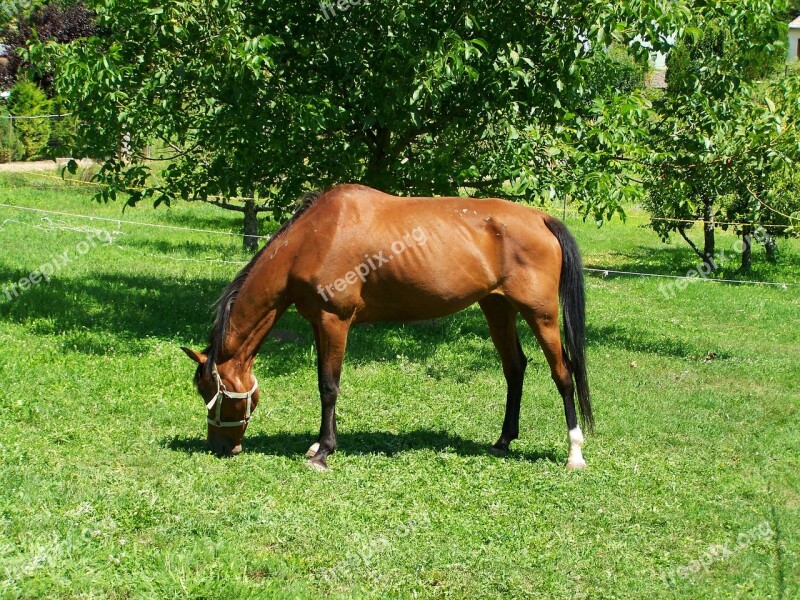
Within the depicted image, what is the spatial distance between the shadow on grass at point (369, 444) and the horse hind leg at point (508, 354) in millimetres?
168

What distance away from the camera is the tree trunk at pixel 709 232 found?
17.0m

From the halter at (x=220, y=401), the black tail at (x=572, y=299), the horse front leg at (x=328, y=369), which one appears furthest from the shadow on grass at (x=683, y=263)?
the halter at (x=220, y=401)

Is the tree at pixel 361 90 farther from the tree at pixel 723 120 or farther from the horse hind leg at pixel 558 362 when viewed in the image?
the horse hind leg at pixel 558 362

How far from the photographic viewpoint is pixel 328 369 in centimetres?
616

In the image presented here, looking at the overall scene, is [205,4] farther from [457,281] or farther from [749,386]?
[749,386]

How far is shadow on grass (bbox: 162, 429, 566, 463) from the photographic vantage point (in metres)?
6.41

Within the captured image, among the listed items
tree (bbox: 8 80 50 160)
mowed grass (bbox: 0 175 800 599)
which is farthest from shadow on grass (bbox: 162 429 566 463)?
tree (bbox: 8 80 50 160)

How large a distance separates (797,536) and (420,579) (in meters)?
2.58

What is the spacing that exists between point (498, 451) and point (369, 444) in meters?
1.09

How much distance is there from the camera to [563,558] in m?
4.80

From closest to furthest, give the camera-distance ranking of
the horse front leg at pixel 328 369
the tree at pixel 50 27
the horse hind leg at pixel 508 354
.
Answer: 1. the horse front leg at pixel 328 369
2. the horse hind leg at pixel 508 354
3. the tree at pixel 50 27

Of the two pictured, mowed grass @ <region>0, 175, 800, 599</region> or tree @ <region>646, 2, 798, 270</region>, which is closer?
mowed grass @ <region>0, 175, 800, 599</region>

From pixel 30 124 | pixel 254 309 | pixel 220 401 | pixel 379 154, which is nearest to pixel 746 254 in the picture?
pixel 379 154

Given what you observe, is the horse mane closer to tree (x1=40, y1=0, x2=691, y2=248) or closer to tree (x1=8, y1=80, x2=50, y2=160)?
tree (x1=40, y1=0, x2=691, y2=248)
